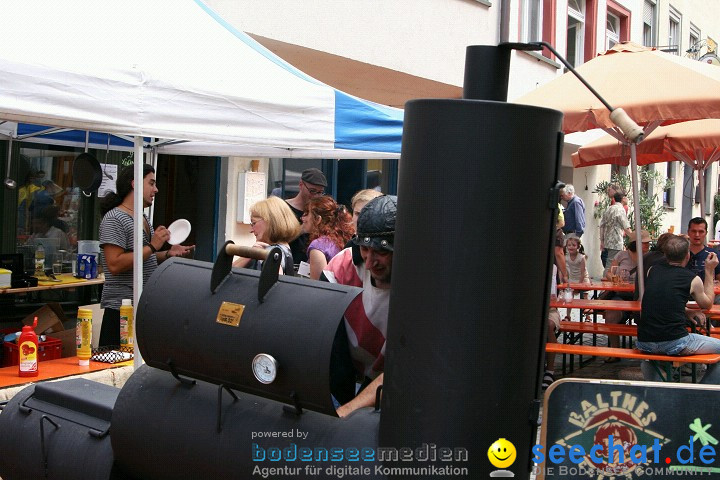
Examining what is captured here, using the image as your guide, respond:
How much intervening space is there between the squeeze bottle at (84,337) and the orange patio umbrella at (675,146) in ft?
18.0

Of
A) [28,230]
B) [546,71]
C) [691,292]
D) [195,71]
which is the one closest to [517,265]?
[195,71]

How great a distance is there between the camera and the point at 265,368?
2123 mm

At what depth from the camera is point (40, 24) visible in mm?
4059

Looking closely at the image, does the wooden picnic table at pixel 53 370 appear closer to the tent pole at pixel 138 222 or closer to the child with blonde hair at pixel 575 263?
the tent pole at pixel 138 222

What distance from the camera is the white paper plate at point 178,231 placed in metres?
5.68

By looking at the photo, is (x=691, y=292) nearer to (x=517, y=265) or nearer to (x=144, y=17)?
(x=144, y=17)

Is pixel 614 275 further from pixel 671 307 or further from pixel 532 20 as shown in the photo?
pixel 532 20

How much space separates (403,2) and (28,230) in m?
5.23

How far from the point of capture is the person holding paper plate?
5.33 meters

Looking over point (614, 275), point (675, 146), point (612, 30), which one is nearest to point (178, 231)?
point (614, 275)

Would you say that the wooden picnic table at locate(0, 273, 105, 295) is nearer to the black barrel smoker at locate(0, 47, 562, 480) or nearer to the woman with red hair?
the woman with red hair

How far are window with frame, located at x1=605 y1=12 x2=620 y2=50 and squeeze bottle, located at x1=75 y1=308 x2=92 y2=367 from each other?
611 inches

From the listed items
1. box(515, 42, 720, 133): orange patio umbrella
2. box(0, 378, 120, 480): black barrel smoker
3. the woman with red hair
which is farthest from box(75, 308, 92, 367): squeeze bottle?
box(515, 42, 720, 133): orange patio umbrella

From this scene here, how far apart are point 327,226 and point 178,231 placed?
1253 mm
